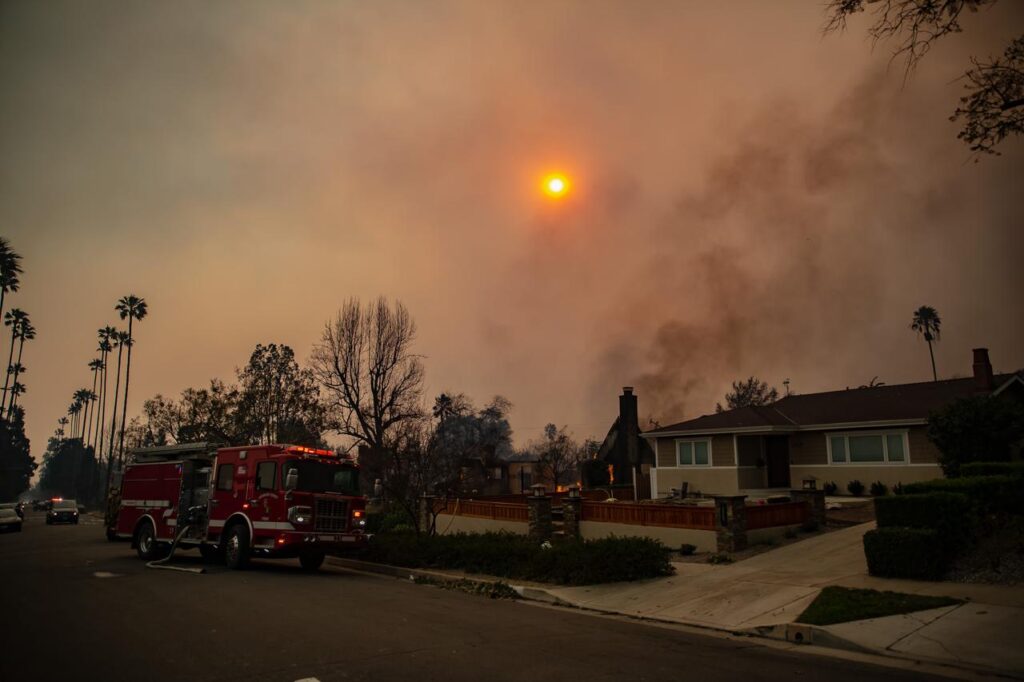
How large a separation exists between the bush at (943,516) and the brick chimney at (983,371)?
54.5 feet

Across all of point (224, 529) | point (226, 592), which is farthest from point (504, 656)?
point (224, 529)

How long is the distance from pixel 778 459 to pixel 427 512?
17332 millimetres

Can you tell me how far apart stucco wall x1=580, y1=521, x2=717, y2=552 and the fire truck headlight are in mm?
7996

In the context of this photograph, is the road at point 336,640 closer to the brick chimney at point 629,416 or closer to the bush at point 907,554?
the bush at point 907,554

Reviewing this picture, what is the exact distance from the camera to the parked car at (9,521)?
36591 mm

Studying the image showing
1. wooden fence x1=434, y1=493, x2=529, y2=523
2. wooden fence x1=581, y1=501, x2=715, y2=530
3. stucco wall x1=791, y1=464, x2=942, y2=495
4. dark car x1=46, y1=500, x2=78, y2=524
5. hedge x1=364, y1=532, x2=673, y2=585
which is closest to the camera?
hedge x1=364, y1=532, x2=673, y2=585

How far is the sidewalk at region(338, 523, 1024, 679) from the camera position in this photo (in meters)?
8.23

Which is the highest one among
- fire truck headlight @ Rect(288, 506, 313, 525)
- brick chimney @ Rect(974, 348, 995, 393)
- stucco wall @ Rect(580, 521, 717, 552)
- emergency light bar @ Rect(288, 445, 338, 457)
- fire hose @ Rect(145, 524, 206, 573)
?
brick chimney @ Rect(974, 348, 995, 393)

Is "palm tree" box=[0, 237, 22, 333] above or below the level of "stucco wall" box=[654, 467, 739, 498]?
above

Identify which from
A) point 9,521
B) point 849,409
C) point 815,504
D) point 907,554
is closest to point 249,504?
point 907,554

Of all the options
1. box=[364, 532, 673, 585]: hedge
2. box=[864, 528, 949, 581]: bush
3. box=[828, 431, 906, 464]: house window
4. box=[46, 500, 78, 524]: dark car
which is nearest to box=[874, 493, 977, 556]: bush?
box=[864, 528, 949, 581]: bush

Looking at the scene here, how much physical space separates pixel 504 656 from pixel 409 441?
16.0m

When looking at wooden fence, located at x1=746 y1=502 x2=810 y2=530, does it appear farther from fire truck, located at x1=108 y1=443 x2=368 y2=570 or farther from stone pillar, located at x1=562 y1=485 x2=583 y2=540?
fire truck, located at x1=108 y1=443 x2=368 y2=570

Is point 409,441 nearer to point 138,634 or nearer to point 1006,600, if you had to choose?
point 138,634
